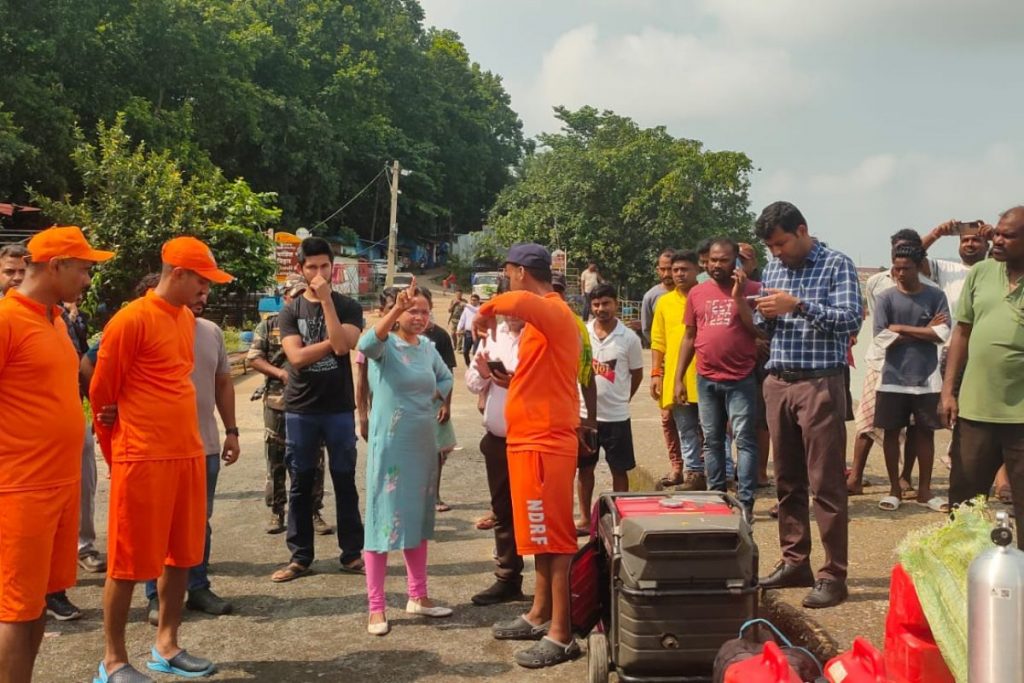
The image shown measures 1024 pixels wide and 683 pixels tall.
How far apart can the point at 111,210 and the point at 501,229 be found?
25.3 metres

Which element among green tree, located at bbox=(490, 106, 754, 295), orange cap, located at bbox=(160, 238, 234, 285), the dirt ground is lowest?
the dirt ground

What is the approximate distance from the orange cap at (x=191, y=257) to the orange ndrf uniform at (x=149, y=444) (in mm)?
212

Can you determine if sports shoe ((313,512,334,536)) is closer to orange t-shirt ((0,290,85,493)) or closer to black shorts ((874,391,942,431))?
orange t-shirt ((0,290,85,493))

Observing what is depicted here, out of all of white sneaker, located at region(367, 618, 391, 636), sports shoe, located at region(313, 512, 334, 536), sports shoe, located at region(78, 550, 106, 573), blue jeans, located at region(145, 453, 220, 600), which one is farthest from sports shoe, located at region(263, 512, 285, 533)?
white sneaker, located at region(367, 618, 391, 636)

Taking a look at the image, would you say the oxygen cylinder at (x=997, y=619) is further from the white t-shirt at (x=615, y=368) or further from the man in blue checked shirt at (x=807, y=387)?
the white t-shirt at (x=615, y=368)

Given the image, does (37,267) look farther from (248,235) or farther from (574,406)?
(248,235)

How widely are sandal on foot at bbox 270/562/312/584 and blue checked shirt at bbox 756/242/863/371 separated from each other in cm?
327

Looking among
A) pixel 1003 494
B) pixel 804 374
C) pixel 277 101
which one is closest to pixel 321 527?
pixel 804 374

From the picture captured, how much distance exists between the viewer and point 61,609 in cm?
536

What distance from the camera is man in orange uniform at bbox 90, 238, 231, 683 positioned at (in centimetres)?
428

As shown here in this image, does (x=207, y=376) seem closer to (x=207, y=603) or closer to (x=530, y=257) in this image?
(x=207, y=603)

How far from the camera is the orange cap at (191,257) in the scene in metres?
4.53

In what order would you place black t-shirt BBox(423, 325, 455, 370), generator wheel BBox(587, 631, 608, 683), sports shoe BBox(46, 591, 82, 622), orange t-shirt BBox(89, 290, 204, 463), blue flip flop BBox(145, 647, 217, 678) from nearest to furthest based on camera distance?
1. generator wheel BBox(587, 631, 608, 683)
2. orange t-shirt BBox(89, 290, 204, 463)
3. blue flip flop BBox(145, 647, 217, 678)
4. sports shoe BBox(46, 591, 82, 622)
5. black t-shirt BBox(423, 325, 455, 370)

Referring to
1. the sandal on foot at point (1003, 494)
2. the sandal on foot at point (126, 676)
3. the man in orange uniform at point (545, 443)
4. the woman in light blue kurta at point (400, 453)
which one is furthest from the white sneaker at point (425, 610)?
the sandal on foot at point (1003, 494)
